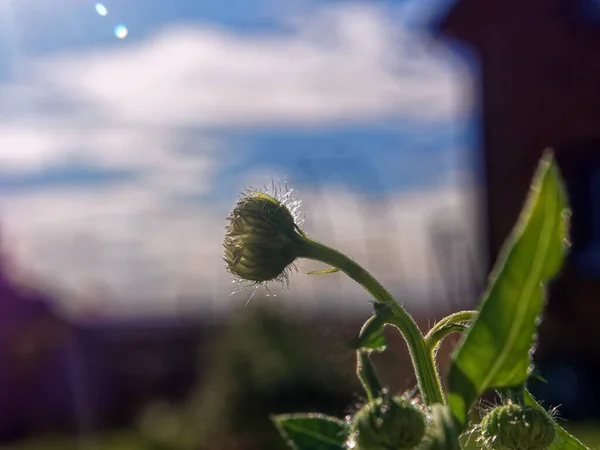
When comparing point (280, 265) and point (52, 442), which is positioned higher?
point (280, 265)

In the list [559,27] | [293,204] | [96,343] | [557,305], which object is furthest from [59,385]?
[293,204]

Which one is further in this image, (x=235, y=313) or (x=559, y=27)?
(x=559, y=27)

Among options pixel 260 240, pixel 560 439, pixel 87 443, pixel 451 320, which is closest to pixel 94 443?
pixel 87 443

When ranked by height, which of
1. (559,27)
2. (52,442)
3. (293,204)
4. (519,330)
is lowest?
(52,442)

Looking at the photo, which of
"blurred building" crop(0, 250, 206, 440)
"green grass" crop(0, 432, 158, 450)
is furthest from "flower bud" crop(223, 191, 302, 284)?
"blurred building" crop(0, 250, 206, 440)

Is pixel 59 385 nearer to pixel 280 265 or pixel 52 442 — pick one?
pixel 52 442

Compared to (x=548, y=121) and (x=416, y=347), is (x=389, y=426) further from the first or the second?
(x=548, y=121)
